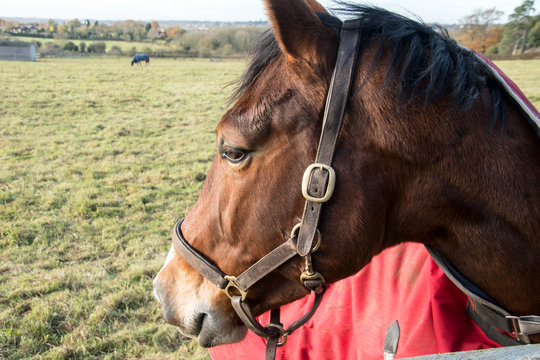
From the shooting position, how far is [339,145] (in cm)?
131

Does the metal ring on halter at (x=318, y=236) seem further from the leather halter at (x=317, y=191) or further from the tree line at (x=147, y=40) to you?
the tree line at (x=147, y=40)

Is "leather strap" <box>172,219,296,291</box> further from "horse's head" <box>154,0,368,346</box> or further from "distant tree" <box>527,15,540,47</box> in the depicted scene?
"distant tree" <box>527,15,540,47</box>

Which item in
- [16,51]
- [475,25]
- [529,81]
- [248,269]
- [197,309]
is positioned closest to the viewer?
[248,269]

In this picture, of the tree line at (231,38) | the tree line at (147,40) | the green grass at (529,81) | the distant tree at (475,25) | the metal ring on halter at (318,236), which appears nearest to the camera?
the metal ring on halter at (318,236)

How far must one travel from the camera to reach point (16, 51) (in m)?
36.1

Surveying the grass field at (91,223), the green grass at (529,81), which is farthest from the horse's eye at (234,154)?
the green grass at (529,81)

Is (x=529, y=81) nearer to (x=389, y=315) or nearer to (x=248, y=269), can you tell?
(x=389, y=315)

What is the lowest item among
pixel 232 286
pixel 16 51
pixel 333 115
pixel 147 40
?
pixel 16 51

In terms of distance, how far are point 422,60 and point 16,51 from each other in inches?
1695

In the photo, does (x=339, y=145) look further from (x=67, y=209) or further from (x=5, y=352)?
(x=67, y=209)

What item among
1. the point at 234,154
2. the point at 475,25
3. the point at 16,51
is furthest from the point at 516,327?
the point at 16,51

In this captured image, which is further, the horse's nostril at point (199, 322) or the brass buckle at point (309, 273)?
the horse's nostril at point (199, 322)

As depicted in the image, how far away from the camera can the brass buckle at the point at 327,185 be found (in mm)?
1288

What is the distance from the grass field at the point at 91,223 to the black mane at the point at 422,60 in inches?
104
